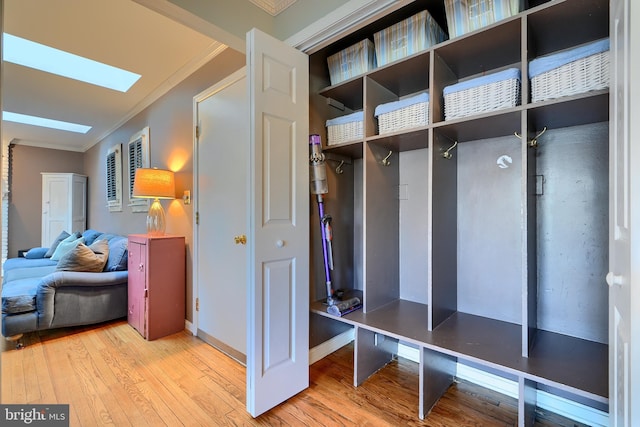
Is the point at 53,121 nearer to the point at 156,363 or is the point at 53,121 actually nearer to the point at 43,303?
the point at 43,303

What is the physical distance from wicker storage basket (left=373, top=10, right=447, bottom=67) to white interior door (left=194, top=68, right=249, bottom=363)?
1004 mm

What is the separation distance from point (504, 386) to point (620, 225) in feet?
4.56

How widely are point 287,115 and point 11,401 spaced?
89.5 inches

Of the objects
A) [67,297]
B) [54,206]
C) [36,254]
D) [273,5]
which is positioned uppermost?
[273,5]

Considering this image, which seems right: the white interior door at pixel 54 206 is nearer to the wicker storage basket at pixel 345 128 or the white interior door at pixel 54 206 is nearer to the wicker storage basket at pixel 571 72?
the wicker storage basket at pixel 345 128

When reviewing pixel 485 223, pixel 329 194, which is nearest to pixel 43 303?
pixel 329 194

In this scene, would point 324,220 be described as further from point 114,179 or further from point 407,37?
point 114,179

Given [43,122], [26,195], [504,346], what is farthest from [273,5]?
[26,195]

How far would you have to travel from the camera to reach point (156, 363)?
7.44 feet

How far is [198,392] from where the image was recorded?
192cm

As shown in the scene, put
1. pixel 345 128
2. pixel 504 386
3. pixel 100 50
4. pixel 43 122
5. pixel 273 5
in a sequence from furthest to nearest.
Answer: pixel 43 122
pixel 100 50
pixel 345 128
pixel 273 5
pixel 504 386

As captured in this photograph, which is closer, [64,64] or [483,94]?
[483,94]

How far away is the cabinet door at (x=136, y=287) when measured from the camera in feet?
8.89

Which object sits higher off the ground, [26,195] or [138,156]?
[138,156]
